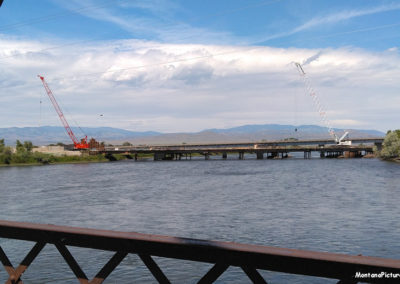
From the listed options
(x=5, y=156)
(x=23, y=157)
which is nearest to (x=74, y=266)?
(x=5, y=156)

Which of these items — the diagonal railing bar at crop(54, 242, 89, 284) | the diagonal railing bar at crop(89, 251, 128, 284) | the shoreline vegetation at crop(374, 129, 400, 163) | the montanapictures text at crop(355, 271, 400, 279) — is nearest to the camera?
the montanapictures text at crop(355, 271, 400, 279)

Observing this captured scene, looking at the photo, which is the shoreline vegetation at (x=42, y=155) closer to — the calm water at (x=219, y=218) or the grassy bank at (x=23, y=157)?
the grassy bank at (x=23, y=157)

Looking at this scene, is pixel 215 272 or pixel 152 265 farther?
pixel 152 265

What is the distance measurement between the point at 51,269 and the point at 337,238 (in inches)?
659

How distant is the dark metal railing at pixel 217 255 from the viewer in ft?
17.5

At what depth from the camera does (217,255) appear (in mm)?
6242

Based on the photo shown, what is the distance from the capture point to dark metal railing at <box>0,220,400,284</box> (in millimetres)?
5324

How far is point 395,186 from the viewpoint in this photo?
6012 centimetres

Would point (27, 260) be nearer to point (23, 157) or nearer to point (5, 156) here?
point (5, 156)

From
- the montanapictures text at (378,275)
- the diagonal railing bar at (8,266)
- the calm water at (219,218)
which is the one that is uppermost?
the montanapictures text at (378,275)

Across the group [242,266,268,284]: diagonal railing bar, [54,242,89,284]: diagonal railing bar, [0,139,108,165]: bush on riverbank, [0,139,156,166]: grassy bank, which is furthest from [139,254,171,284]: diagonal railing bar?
[0,139,108,165]: bush on riverbank

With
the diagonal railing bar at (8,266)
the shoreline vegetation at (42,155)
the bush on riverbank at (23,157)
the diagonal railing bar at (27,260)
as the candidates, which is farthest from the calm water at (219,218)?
the bush on riverbank at (23,157)

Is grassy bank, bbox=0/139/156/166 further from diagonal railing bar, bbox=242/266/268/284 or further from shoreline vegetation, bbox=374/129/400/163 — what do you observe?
diagonal railing bar, bbox=242/266/268/284

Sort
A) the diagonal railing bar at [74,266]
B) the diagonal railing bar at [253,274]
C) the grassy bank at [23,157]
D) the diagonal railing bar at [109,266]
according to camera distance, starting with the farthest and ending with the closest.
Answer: the grassy bank at [23,157], the diagonal railing bar at [74,266], the diagonal railing bar at [109,266], the diagonal railing bar at [253,274]
